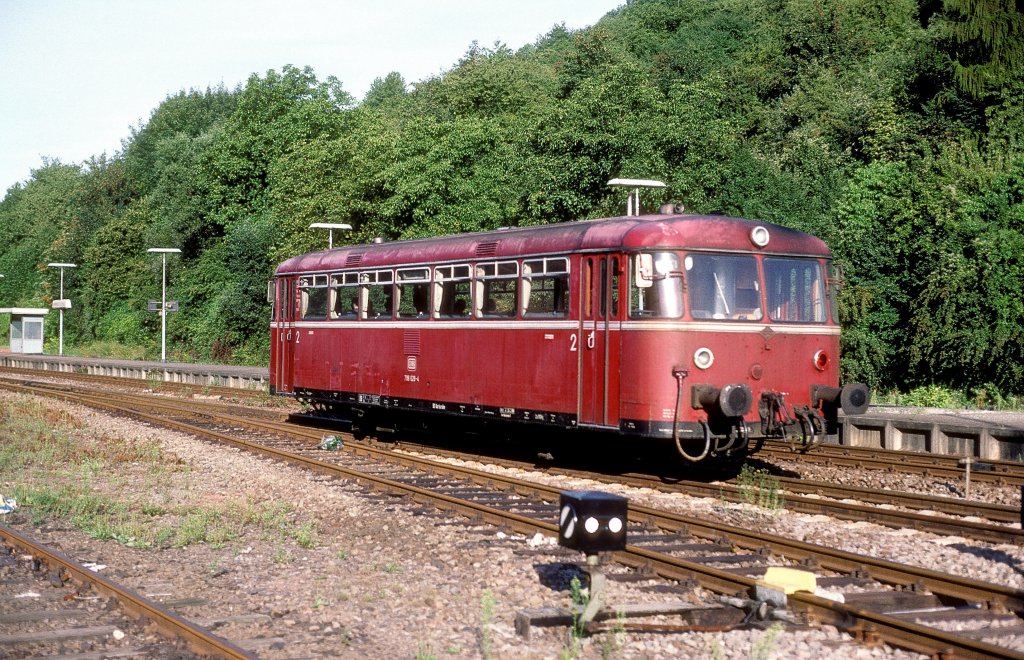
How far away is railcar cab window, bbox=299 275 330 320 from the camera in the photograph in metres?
21.8

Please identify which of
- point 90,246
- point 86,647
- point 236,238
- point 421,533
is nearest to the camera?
point 86,647

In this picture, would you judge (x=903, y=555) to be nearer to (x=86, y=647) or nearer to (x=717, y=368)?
(x=717, y=368)

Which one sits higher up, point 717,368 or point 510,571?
point 717,368

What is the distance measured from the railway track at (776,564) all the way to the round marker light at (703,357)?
2.38m

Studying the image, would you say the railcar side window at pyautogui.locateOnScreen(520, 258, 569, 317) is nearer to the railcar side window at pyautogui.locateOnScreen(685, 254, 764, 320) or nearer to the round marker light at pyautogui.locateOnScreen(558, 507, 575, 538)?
the railcar side window at pyautogui.locateOnScreen(685, 254, 764, 320)

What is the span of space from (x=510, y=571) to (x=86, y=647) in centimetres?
356

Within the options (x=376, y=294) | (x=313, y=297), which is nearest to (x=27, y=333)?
(x=313, y=297)

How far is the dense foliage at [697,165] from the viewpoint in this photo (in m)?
30.5

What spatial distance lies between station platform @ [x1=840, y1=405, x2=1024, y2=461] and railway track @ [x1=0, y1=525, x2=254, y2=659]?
11886 mm

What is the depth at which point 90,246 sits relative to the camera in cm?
7756

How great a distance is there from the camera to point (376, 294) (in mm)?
19938

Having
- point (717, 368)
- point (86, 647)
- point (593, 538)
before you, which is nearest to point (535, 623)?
point (593, 538)

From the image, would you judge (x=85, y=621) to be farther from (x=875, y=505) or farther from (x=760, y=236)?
(x=760, y=236)

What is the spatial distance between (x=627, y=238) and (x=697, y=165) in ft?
60.2
